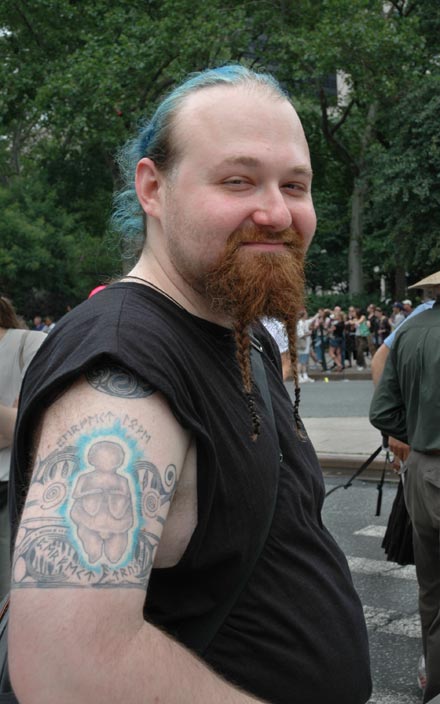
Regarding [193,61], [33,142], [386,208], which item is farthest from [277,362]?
[33,142]

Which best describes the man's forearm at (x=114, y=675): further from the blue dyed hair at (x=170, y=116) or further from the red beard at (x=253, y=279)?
the blue dyed hair at (x=170, y=116)

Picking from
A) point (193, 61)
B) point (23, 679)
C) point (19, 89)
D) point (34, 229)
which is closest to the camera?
point (23, 679)

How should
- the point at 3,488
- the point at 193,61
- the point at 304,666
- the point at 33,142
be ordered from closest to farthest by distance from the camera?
1. the point at 304,666
2. the point at 3,488
3. the point at 193,61
4. the point at 33,142

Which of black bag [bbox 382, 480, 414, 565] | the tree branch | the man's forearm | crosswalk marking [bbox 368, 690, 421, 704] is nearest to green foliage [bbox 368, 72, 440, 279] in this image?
the tree branch

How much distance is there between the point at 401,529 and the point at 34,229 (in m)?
28.9

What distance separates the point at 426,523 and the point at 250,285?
8.40 ft

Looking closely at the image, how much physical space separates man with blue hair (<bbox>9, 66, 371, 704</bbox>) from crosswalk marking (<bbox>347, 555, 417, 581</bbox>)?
12.4 ft

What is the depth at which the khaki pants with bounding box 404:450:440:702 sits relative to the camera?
11.7ft

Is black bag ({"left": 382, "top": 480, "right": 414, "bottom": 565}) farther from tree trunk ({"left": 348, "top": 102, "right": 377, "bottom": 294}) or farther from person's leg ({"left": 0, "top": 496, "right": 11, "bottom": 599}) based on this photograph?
tree trunk ({"left": 348, "top": 102, "right": 377, "bottom": 294})

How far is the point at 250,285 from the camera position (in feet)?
4.60

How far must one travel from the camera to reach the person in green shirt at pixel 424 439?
3.55 meters

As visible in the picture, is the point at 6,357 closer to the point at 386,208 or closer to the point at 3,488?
the point at 3,488

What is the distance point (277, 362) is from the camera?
1.96m

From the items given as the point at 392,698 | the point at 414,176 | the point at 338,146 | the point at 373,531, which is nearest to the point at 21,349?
the point at 392,698
